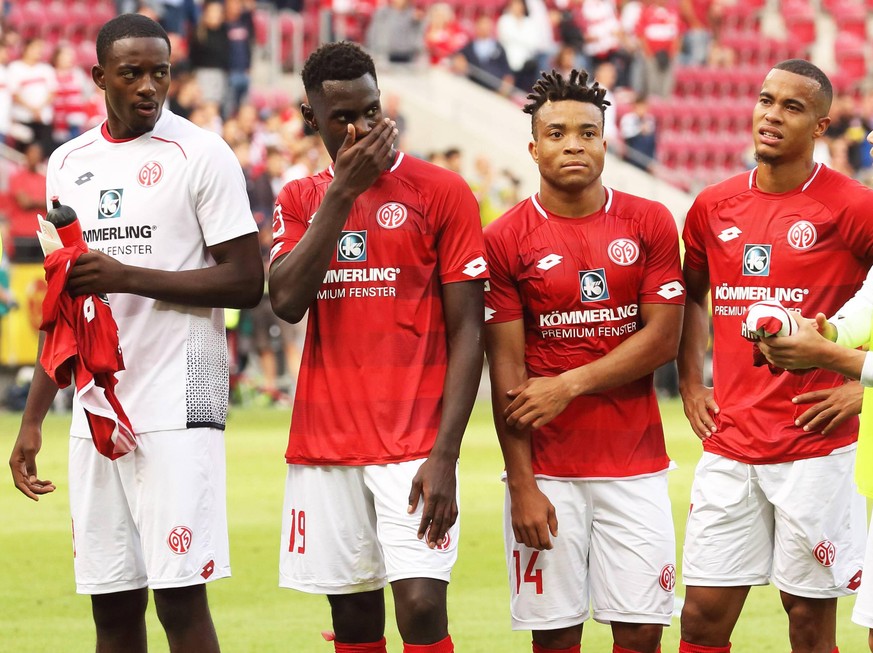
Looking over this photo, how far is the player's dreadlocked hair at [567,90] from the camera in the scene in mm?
4922

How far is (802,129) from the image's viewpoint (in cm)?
504

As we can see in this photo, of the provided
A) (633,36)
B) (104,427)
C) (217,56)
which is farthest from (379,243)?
(633,36)

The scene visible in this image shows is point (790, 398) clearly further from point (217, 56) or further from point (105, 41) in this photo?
point (217, 56)

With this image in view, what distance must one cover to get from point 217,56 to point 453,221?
14.1 metres

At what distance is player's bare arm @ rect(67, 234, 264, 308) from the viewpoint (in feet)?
14.5

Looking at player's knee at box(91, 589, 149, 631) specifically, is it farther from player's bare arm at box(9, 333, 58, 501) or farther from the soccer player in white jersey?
player's bare arm at box(9, 333, 58, 501)

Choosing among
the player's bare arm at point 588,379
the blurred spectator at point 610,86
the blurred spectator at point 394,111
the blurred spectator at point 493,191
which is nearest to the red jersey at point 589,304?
the player's bare arm at point 588,379

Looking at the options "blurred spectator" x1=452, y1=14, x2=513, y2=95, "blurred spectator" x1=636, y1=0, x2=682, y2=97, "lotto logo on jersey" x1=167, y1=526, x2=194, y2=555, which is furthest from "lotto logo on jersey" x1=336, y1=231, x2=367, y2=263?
"blurred spectator" x1=636, y1=0, x2=682, y2=97

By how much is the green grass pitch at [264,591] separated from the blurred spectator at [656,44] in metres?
12.4

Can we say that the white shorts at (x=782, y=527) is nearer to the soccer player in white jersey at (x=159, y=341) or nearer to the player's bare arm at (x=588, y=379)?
the player's bare arm at (x=588, y=379)

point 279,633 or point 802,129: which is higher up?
point 802,129

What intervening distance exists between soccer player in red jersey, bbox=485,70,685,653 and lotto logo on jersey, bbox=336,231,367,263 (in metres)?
0.53

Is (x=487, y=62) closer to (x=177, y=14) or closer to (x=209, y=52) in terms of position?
(x=209, y=52)

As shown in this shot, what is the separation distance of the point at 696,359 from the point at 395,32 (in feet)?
53.1
